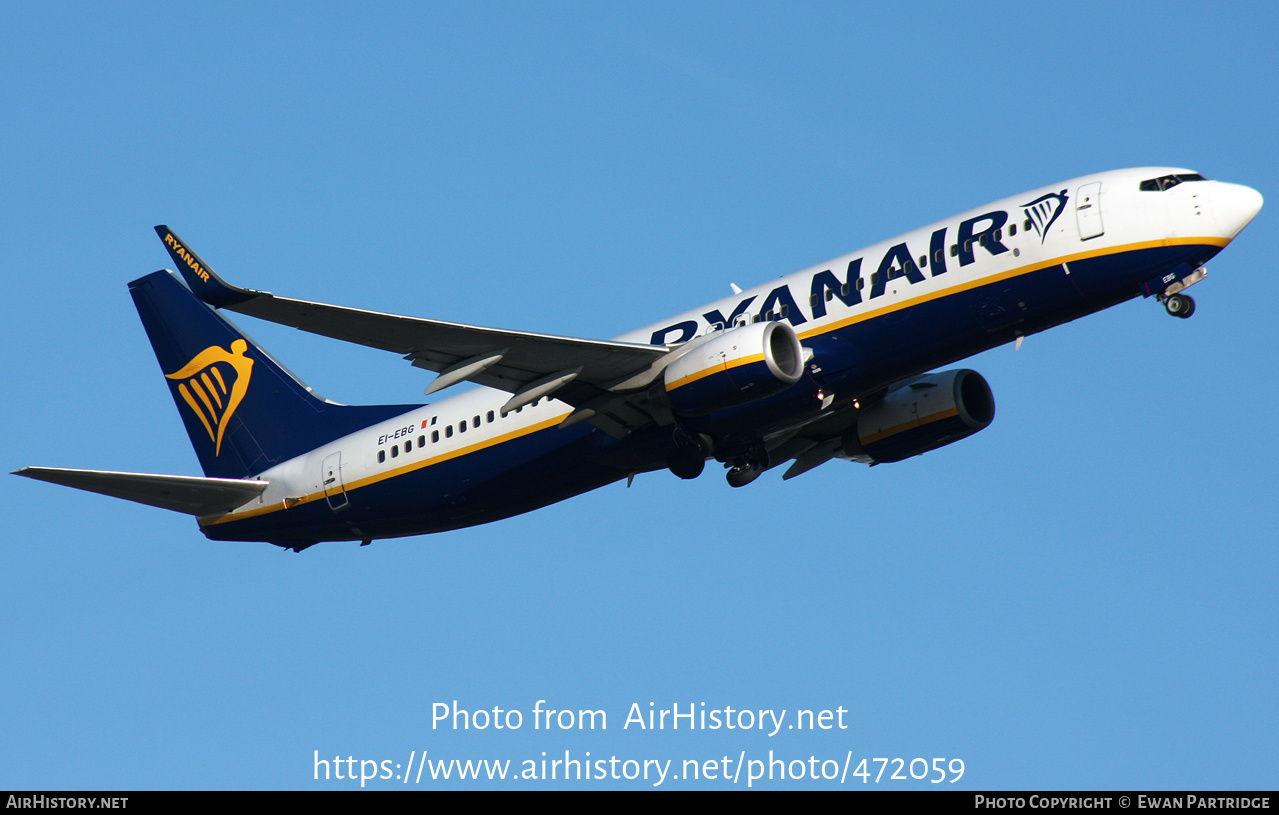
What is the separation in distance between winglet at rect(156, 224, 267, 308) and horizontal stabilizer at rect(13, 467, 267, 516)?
5891 millimetres

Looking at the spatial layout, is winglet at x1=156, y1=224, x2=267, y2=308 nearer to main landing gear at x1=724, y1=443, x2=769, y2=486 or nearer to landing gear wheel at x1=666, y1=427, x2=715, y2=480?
landing gear wheel at x1=666, y1=427, x2=715, y2=480

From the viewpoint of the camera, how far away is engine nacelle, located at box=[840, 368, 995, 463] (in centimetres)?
3344

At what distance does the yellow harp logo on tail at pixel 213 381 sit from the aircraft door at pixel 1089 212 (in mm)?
21685

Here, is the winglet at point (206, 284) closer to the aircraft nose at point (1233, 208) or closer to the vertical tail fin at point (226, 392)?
the vertical tail fin at point (226, 392)

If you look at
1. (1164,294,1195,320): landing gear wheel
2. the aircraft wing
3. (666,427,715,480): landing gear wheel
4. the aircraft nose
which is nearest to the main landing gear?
(666,427,715,480): landing gear wheel

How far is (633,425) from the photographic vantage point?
30.8m

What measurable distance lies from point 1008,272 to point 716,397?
6407 mm

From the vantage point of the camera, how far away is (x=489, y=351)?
28734 millimetres

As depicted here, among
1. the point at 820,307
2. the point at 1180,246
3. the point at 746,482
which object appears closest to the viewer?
the point at 1180,246

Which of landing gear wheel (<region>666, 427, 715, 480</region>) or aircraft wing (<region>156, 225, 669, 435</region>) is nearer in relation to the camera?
aircraft wing (<region>156, 225, 669, 435</region>)

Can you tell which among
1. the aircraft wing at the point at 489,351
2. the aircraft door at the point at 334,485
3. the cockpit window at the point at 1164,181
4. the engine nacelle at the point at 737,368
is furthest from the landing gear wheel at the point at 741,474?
the cockpit window at the point at 1164,181

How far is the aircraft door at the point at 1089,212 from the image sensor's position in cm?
2845
